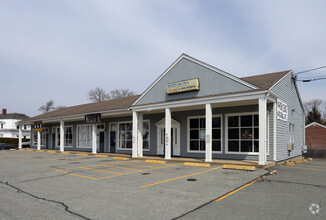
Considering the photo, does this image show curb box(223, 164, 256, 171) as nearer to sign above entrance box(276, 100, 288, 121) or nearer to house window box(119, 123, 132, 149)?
sign above entrance box(276, 100, 288, 121)

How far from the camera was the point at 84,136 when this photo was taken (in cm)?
2553

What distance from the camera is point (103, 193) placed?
24.2 feet

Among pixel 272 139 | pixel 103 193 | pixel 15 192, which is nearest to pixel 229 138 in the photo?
pixel 272 139

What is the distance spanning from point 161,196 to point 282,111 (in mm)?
10665

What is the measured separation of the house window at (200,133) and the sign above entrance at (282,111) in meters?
3.46

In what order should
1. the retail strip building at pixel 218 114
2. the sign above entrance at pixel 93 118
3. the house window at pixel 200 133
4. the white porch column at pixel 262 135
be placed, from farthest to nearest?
the sign above entrance at pixel 93 118 < the house window at pixel 200 133 < the retail strip building at pixel 218 114 < the white porch column at pixel 262 135

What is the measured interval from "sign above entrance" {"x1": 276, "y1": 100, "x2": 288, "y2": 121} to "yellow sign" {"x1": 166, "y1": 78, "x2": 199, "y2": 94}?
457 cm

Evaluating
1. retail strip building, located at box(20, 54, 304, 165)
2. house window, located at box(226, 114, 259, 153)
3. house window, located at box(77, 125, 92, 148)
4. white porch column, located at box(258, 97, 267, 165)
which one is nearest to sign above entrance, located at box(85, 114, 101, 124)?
retail strip building, located at box(20, 54, 304, 165)

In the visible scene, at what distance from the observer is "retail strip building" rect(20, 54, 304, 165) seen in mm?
13258

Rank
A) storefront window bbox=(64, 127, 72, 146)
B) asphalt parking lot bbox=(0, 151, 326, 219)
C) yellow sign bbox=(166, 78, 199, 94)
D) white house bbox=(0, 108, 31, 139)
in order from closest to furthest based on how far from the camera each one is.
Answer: asphalt parking lot bbox=(0, 151, 326, 219) → yellow sign bbox=(166, 78, 199, 94) → storefront window bbox=(64, 127, 72, 146) → white house bbox=(0, 108, 31, 139)

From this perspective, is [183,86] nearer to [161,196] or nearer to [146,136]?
[146,136]

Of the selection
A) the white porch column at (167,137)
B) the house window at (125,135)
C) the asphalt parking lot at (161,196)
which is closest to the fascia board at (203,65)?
the white porch column at (167,137)

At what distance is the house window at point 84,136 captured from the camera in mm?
25016

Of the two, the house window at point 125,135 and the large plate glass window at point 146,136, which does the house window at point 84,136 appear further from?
the large plate glass window at point 146,136
